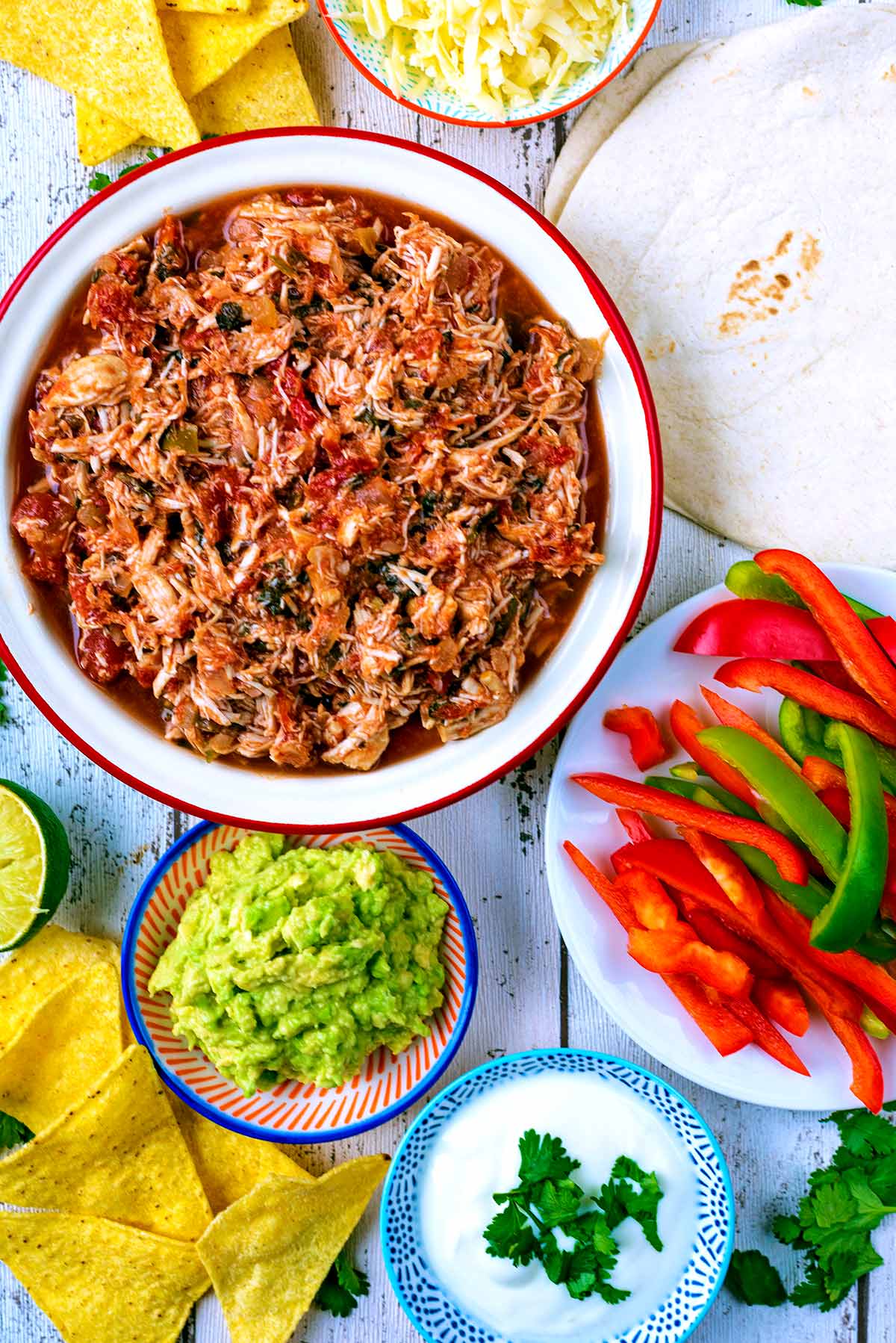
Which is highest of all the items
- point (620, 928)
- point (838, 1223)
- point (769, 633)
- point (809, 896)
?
point (769, 633)

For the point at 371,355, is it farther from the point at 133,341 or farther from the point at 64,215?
the point at 64,215

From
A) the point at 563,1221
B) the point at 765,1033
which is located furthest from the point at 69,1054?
the point at 765,1033

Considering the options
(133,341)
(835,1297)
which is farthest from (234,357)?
(835,1297)

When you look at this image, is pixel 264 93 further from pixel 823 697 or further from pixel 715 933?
pixel 715 933

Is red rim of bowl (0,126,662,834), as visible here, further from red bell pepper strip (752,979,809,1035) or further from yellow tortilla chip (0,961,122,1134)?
red bell pepper strip (752,979,809,1035)

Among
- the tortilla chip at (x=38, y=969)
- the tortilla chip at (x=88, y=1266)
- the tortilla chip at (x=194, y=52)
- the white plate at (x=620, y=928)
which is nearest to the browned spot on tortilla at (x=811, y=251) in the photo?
the white plate at (x=620, y=928)

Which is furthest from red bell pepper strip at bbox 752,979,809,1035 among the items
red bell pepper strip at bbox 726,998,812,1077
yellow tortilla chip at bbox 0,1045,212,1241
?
yellow tortilla chip at bbox 0,1045,212,1241
